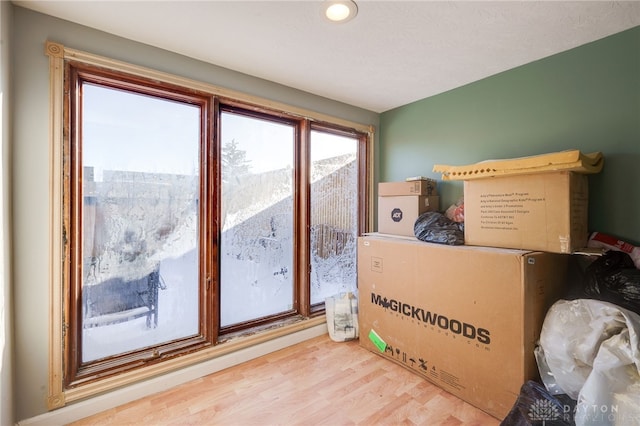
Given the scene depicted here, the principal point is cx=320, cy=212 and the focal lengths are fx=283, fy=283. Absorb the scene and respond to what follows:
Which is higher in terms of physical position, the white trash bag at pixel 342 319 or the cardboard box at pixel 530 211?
the cardboard box at pixel 530 211

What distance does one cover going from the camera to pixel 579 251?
5.06 ft

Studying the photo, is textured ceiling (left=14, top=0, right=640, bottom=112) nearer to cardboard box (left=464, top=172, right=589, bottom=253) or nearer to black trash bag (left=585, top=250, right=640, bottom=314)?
cardboard box (left=464, top=172, right=589, bottom=253)

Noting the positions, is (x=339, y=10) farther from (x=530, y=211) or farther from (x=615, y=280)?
(x=615, y=280)

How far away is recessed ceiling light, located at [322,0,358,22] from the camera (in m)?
1.39

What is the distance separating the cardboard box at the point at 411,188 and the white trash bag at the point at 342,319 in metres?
1.02

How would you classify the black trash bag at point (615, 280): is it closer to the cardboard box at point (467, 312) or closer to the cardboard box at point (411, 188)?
the cardboard box at point (467, 312)

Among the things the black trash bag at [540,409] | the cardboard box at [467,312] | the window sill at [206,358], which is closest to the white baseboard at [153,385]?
the window sill at [206,358]

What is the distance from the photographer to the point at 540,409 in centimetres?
135

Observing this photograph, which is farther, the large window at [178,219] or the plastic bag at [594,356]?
the large window at [178,219]

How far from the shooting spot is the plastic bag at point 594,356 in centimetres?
115

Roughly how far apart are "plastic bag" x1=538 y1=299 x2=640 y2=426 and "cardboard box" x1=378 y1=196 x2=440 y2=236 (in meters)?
1.03

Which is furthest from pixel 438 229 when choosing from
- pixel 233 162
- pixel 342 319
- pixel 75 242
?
pixel 75 242

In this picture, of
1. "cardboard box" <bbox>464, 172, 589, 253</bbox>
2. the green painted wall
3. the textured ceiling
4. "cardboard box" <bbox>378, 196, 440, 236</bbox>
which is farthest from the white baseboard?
the textured ceiling

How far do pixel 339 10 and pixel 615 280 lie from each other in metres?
1.95
